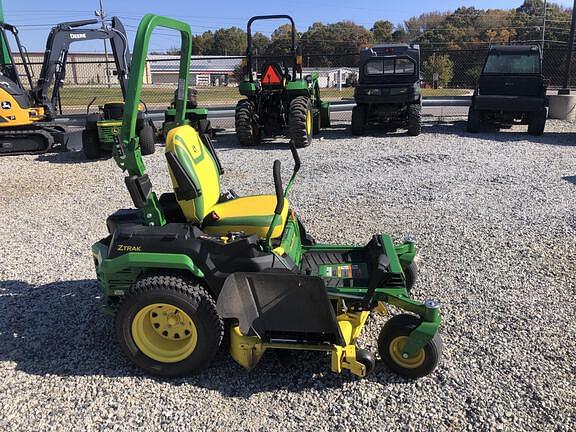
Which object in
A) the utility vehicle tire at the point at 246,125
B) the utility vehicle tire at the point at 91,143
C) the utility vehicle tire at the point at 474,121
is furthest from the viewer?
the utility vehicle tire at the point at 474,121

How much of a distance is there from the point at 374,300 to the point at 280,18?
839cm

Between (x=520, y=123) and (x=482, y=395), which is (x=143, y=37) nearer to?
(x=482, y=395)

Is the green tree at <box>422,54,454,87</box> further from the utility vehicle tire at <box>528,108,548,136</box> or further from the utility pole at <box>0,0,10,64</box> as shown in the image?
the utility pole at <box>0,0,10,64</box>

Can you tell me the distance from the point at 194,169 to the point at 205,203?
25 cm

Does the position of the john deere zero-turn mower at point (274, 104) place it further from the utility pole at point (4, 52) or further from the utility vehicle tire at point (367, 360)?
the utility vehicle tire at point (367, 360)

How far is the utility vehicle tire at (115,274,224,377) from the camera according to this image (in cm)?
302

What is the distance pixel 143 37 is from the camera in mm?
2885

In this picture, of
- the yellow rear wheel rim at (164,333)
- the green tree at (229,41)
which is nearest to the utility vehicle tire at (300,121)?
the yellow rear wheel rim at (164,333)

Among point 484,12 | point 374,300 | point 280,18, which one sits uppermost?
point 484,12

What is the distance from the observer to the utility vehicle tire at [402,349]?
3.03 meters

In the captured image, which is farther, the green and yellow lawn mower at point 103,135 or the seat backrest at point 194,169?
the green and yellow lawn mower at point 103,135

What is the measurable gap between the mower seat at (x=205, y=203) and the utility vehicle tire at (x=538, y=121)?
378 inches

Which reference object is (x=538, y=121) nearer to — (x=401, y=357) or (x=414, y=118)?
(x=414, y=118)

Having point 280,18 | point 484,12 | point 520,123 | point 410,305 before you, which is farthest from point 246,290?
point 484,12
